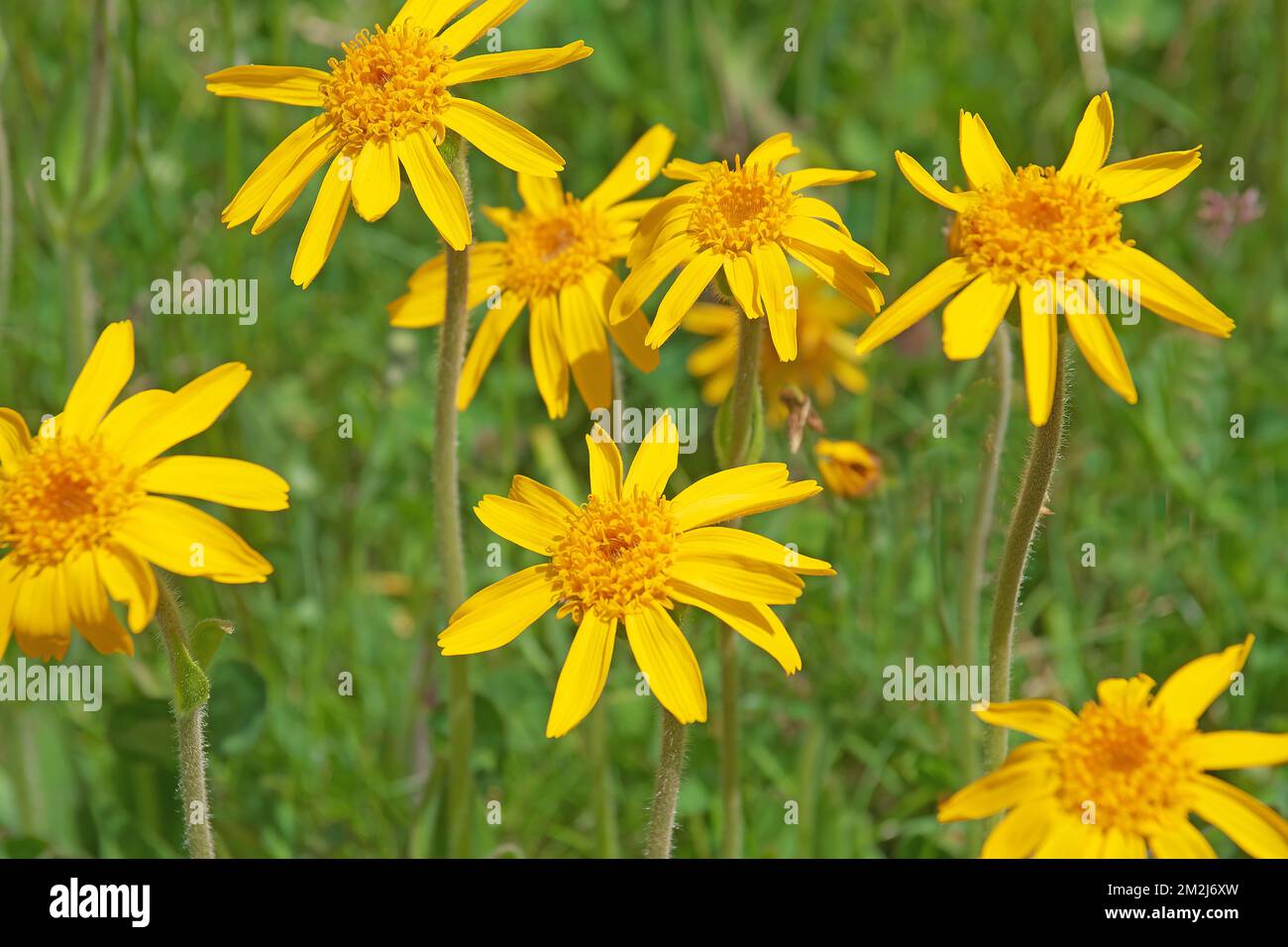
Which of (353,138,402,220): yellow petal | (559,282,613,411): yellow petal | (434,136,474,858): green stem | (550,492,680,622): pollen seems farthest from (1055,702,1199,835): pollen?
(353,138,402,220): yellow petal

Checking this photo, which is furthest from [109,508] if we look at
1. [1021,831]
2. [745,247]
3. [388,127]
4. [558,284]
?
[1021,831]

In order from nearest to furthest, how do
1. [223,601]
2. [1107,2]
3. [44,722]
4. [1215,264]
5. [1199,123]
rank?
[44,722], [223,601], [1215,264], [1199,123], [1107,2]

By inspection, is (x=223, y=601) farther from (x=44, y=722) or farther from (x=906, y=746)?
(x=906, y=746)

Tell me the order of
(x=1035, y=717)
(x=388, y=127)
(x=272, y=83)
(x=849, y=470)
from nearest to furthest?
(x=1035, y=717) < (x=388, y=127) < (x=272, y=83) < (x=849, y=470)

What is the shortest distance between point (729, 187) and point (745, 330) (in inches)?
10.9

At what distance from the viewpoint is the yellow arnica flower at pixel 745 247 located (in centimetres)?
260

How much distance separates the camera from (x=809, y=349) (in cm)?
459

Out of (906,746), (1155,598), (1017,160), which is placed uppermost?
(1017,160)

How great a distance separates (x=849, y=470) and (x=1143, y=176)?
42.5 inches

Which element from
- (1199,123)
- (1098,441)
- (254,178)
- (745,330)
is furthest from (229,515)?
(1199,123)

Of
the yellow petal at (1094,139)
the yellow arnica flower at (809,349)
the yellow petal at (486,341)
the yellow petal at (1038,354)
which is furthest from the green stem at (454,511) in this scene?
the yellow arnica flower at (809,349)

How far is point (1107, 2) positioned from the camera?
553cm

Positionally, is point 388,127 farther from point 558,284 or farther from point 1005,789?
point 1005,789

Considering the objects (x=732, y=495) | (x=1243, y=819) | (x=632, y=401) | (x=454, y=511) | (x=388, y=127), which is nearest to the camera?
(x=1243, y=819)
